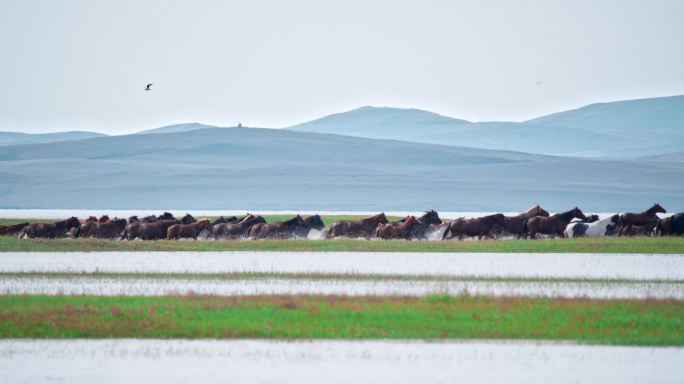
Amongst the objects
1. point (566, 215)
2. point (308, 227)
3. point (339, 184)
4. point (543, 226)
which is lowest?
point (339, 184)

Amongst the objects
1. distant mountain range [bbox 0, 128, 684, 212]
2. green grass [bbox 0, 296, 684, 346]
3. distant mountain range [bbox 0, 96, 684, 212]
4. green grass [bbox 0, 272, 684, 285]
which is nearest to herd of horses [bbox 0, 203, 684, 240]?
green grass [bbox 0, 272, 684, 285]

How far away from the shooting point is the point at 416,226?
45812mm

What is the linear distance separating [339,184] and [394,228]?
110m

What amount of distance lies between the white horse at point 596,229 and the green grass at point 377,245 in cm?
278

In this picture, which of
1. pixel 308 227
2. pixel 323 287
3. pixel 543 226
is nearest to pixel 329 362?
pixel 323 287

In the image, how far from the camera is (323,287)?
2522 centimetres

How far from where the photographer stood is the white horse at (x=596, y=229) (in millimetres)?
45656

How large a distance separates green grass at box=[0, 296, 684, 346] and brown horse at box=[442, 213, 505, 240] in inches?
902

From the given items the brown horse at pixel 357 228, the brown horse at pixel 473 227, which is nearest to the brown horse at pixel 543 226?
the brown horse at pixel 473 227

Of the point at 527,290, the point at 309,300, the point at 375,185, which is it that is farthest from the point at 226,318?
the point at 375,185

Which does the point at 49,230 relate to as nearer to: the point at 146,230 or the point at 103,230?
the point at 103,230

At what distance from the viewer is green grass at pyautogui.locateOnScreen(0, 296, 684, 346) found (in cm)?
1855

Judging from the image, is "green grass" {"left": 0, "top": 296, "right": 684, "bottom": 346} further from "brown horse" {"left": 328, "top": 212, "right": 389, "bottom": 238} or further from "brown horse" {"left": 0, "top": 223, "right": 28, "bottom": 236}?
"brown horse" {"left": 0, "top": 223, "right": 28, "bottom": 236}

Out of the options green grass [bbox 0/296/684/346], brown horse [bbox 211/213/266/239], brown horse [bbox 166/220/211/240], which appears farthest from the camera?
brown horse [bbox 211/213/266/239]
